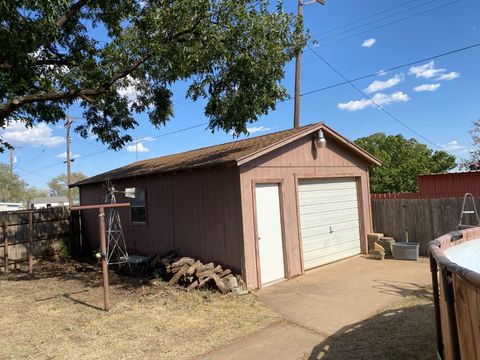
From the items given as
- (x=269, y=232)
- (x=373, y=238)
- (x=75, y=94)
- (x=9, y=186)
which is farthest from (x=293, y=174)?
(x=9, y=186)

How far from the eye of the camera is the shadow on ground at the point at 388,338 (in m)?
4.76

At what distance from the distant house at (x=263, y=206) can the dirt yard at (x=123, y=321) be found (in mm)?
1275

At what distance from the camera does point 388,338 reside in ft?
17.0

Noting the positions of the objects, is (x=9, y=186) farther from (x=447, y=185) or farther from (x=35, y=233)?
(x=447, y=185)

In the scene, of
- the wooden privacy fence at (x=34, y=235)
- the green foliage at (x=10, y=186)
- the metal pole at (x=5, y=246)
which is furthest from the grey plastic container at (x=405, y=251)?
the green foliage at (x=10, y=186)

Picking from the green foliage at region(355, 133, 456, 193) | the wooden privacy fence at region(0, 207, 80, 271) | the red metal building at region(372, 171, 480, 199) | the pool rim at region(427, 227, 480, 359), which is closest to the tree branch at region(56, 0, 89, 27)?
the wooden privacy fence at region(0, 207, 80, 271)

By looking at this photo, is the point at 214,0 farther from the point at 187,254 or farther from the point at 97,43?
the point at 187,254

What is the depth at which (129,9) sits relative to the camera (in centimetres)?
926

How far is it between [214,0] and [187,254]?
5.89 metres

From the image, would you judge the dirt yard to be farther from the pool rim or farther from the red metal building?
the red metal building

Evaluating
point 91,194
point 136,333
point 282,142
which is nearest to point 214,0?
point 282,142

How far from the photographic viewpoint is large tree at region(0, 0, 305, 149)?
799 cm

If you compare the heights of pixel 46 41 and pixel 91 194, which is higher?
pixel 46 41

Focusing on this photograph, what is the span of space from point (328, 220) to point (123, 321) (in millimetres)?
6052
